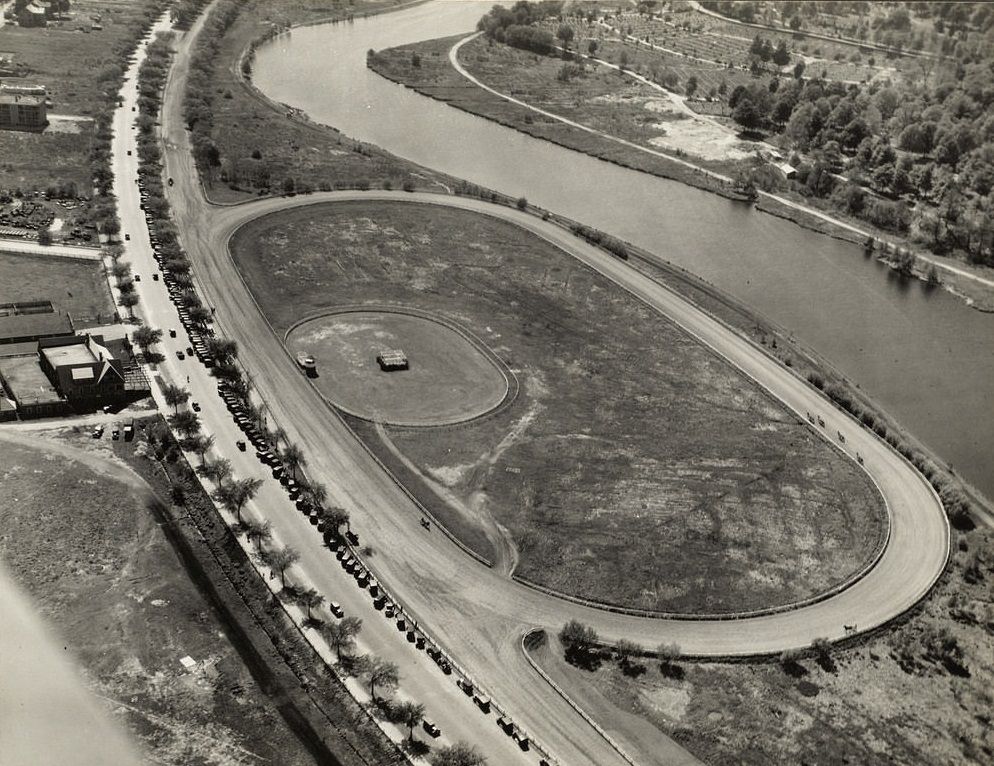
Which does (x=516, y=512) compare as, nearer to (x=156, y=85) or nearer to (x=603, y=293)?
(x=603, y=293)

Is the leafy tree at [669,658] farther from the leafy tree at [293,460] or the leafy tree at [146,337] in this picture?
the leafy tree at [146,337]

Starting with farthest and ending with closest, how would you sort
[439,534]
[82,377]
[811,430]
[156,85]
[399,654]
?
[156,85] < [811,430] < [82,377] < [439,534] < [399,654]

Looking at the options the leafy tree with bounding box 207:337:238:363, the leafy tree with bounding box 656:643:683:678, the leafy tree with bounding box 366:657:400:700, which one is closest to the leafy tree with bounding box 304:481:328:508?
the leafy tree with bounding box 366:657:400:700

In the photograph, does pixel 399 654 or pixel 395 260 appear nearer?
pixel 399 654

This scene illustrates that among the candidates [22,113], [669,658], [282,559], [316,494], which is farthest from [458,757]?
[22,113]

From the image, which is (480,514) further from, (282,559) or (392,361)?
(392,361)

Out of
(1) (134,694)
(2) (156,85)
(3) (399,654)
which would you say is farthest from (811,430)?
(2) (156,85)
